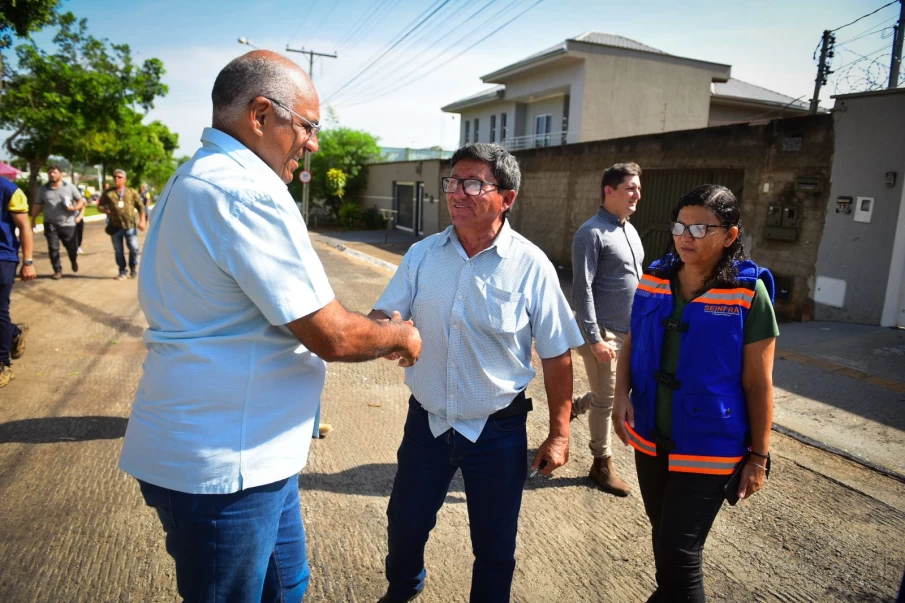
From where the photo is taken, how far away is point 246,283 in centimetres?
155

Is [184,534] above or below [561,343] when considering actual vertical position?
below

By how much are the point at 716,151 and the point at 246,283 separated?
10.2 metres

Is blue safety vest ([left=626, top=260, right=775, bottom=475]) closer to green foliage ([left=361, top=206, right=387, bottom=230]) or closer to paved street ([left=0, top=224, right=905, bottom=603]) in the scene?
paved street ([left=0, top=224, right=905, bottom=603])

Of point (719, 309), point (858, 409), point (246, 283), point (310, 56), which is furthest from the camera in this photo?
point (310, 56)

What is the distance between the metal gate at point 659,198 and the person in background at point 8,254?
9.43 meters

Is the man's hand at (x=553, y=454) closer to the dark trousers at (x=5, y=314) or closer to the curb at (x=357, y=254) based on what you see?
the dark trousers at (x=5, y=314)

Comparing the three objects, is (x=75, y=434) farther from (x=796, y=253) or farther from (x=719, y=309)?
(x=796, y=253)

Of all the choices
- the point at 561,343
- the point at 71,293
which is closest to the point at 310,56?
the point at 71,293

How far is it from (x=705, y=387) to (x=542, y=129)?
26.3 meters

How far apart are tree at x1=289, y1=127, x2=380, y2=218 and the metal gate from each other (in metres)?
22.6

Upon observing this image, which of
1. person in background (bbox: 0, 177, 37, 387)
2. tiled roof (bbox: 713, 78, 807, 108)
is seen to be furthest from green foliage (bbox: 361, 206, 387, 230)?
person in background (bbox: 0, 177, 37, 387)

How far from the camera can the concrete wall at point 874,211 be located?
7.78 meters

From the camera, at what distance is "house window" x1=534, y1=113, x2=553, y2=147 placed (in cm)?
2650

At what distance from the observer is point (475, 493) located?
234 cm
